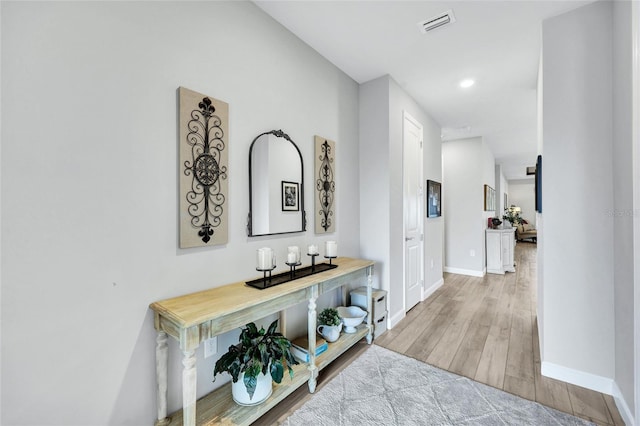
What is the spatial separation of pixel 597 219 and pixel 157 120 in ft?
9.11

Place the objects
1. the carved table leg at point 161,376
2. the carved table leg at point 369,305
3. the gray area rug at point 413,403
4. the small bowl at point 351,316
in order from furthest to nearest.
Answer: the carved table leg at point 369,305 < the small bowl at point 351,316 < the gray area rug at point 413,403 < the carved table leg at point 161,376

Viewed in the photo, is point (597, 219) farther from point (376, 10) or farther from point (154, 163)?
point (154, 163)

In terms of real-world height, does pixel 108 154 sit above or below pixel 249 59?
below

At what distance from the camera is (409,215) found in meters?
3.20

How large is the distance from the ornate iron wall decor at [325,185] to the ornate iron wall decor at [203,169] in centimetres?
93

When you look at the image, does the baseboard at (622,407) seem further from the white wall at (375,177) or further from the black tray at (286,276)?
the black tray at (286,276)

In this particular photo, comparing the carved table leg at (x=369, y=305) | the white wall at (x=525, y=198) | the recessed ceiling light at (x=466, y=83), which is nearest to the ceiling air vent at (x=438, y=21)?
the recessed ceiling light at (x=466, y=83)

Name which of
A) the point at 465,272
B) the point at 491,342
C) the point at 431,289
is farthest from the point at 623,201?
the point at 465,272

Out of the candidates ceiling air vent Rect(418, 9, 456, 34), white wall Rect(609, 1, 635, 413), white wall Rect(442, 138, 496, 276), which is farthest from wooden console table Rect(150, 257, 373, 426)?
white wall Rect(442, 138, 496, 276)

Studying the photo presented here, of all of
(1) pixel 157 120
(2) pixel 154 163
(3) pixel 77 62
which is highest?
(3) pixel 77 62

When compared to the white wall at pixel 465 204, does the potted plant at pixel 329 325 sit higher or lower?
lower

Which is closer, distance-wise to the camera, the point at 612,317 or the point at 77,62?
the point at 77,62

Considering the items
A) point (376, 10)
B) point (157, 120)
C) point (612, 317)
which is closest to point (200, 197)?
point (157, 120)

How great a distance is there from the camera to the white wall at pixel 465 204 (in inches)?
193
